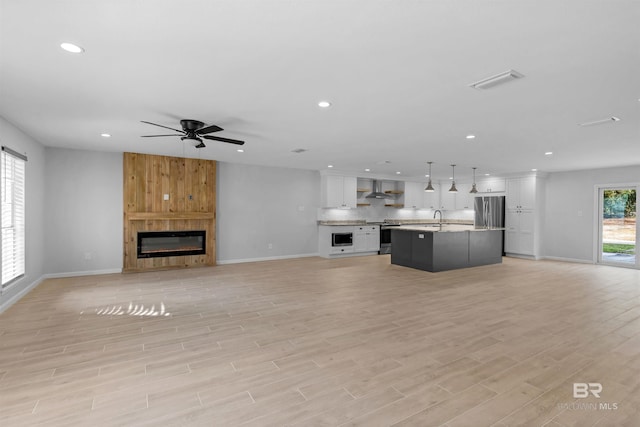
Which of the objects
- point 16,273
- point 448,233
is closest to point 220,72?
point 16,273

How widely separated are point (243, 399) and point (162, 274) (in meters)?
5.08

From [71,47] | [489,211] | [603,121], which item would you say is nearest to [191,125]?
[71,47]

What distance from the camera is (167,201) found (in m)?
7.08

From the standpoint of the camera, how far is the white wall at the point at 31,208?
4371mm

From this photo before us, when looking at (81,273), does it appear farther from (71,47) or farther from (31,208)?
(71,47)

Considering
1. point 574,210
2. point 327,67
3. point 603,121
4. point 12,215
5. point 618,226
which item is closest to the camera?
point 327,67

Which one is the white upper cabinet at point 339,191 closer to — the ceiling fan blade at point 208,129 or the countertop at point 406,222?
the countertop at point 406,222

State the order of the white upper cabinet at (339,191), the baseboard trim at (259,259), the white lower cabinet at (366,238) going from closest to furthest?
1. the baseboard trim at (259,259)
2. the white upper cabinet at (339,191)
3. the white lower cabinet at (366,238)

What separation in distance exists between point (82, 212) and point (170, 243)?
5.69 ft

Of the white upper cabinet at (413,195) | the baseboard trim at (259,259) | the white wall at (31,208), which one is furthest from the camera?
the white upper cabinet at (413,195)

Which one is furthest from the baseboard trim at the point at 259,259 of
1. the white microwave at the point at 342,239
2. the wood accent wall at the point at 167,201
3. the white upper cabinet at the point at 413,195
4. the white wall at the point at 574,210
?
the white wall at the point at 574,210

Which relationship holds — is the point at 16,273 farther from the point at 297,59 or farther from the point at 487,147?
the point at 487,147

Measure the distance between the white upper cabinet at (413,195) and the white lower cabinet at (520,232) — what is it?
274 cm

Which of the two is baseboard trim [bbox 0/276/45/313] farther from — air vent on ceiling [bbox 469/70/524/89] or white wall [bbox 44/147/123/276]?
air vent on ceiling [bbox 469/70/524/89]
